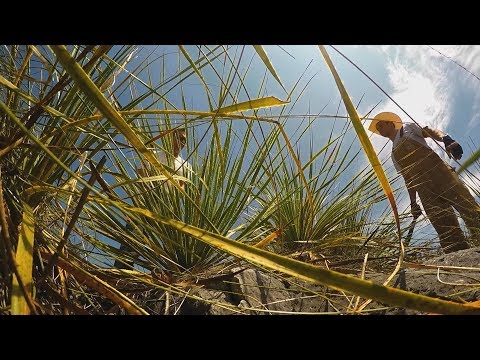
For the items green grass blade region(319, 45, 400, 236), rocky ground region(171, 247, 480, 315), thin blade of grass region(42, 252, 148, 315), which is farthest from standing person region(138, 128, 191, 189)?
green grass blade region(319, 45, 400, 236)

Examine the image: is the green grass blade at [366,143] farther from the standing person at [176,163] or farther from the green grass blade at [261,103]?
the standing person at [176,163]

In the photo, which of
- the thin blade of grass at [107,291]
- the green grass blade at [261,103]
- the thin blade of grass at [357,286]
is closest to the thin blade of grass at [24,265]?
the thin blade of grass at [107,291]

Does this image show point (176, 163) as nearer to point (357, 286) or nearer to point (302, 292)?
point (302, 292)

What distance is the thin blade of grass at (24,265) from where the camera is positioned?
0.35 m

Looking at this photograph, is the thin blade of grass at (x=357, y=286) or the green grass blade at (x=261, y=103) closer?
the thin blade of grass at (x=357, y=286)

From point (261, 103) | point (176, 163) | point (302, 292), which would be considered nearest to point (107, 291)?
point (261, 103)

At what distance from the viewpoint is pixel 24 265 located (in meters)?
0.42

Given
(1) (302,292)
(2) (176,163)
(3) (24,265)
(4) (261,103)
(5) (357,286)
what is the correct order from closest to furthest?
(5) (357,286) < (3) (24,265) < (4) (261,103) < (1) (302,292) < (2) (176,163)

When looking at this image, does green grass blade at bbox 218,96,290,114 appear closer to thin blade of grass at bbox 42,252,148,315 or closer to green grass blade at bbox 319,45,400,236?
green grass blade at bbox 319,45,400,236

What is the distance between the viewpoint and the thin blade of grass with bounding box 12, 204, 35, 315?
35cm

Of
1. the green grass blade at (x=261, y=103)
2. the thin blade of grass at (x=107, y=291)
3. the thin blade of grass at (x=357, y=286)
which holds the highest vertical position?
the green grass blade at (x=261, y=103)

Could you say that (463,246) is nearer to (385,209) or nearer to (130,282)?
(385,209)
